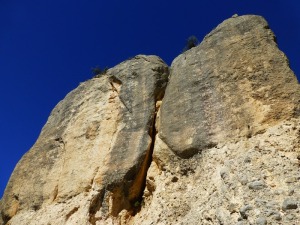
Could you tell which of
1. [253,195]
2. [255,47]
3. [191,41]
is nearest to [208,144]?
[253,195]

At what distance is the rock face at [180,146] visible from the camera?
315 inches

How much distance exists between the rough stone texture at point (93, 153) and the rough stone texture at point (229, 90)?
92 centimetres

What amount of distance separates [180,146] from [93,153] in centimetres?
310

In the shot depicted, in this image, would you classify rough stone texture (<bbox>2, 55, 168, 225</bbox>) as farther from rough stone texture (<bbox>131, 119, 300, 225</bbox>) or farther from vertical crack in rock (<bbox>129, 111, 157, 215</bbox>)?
rough stone texture (<bbox>131, 119, 300, 225</bbox>)

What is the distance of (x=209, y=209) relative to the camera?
817cm

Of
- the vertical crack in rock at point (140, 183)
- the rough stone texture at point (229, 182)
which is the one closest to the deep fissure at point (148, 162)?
the vertical crack in rock at point (140, 183)

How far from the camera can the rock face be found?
8008mm

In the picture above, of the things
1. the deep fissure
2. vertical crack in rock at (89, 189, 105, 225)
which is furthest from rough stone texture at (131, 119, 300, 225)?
vertical crack in rock at (89, 189, 105, 225)

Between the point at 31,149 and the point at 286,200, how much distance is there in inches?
375

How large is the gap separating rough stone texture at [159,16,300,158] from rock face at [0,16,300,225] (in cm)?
3

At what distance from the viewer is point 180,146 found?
393 inches

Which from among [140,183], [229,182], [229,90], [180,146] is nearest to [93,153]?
[140,183]

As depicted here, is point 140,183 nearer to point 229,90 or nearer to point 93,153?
point 93,153

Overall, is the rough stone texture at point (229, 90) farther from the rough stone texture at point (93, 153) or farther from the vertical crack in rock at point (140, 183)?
the rough stone texture at point (93, 153)
